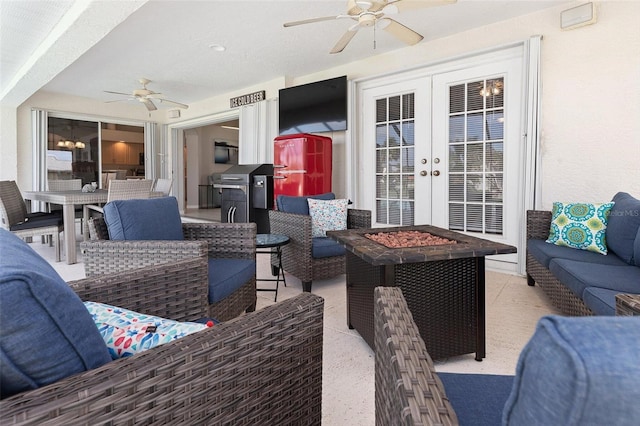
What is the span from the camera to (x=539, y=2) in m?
3.17

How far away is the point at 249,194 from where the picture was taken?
514cm

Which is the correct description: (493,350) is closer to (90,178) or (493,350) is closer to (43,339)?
(43,339)

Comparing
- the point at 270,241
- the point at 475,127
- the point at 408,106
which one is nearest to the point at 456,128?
the point at 475,127

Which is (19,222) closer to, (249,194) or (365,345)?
(249,194)

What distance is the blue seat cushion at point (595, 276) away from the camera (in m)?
1.77

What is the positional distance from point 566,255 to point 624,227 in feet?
1.27

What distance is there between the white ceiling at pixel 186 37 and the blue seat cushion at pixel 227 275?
205cm

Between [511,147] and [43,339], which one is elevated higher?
[511,147]

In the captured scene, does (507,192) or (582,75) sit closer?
(582,75)

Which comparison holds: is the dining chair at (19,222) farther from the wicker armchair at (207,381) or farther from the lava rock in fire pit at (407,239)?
the lava rock in fire pit at (407,239)

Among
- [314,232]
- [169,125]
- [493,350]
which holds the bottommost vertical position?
[493,350]

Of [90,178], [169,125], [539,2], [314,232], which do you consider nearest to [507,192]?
[539,2]

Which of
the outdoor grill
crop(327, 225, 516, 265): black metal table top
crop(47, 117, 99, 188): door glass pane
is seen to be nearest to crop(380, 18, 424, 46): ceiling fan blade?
crop(327, 225, 516, 265): black metal table top

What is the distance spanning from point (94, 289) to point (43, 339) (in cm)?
62
